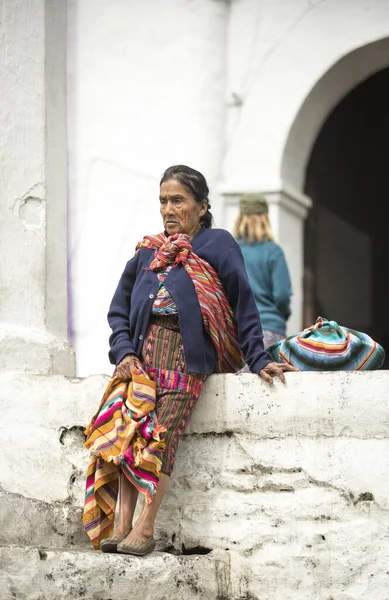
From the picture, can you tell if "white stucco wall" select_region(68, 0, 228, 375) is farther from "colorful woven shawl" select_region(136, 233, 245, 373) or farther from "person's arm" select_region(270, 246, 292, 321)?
"colorful woven shawl" select_region(136, 233, 245, 373)

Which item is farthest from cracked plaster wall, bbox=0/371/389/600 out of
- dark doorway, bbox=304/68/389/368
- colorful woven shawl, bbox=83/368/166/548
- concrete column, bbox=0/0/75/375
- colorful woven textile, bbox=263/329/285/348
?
dark doorway, bbox=304/68/389/368

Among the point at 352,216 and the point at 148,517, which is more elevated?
the point at 352,216

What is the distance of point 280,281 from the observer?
21.9 feet

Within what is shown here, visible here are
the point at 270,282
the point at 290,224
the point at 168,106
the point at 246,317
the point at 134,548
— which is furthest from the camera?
the point at 290,224

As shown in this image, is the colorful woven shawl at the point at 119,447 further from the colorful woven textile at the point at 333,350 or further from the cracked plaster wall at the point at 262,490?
the colorful woven textile at the point at 333,350

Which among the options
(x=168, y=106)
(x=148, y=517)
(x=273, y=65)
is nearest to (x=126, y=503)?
(x=148, y=517)

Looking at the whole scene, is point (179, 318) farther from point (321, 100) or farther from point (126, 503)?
point (321, 100)

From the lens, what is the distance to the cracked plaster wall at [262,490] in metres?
4.38

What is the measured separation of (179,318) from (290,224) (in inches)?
122

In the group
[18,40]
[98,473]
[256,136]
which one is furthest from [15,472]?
[256,136]

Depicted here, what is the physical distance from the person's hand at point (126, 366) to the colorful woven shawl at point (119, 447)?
0.03m

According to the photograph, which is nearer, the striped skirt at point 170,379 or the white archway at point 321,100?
the striped skirt at point 170,379

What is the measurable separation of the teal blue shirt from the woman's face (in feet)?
6.46

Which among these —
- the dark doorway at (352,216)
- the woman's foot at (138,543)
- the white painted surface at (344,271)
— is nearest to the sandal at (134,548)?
the woman's foot at (138,543)
